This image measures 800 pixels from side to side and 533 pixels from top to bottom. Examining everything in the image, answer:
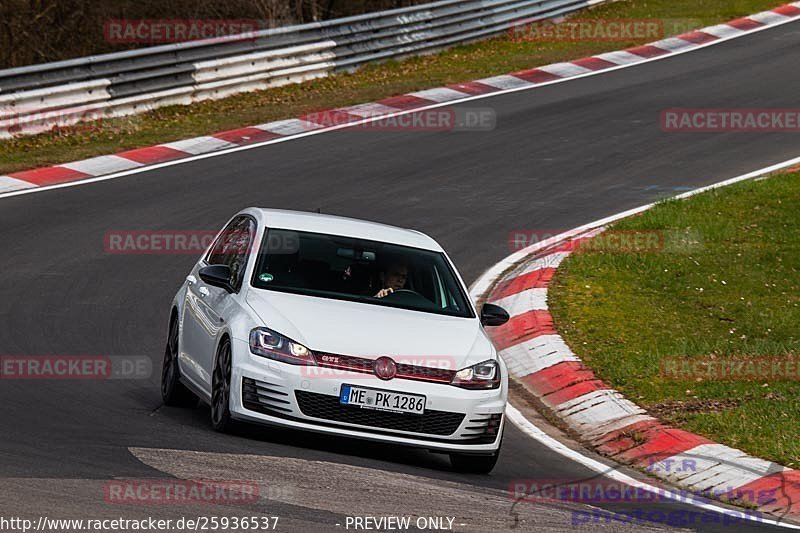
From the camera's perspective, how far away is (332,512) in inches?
274

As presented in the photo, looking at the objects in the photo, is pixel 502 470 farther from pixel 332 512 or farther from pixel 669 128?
pixel 669 128

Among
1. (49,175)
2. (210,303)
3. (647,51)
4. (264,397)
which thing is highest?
(210,303)

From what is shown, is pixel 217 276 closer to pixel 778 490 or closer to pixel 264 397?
pixel 264 397

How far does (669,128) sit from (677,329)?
9596 millimetres

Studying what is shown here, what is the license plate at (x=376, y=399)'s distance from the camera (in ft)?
27.9

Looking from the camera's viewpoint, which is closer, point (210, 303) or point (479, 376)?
point (479, 376)

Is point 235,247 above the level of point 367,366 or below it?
above

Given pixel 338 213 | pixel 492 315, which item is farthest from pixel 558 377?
pixel 338 213

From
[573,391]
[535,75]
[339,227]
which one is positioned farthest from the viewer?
[535,75]

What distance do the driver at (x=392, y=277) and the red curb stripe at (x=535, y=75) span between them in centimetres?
1518

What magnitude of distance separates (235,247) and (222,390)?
5.18 feet

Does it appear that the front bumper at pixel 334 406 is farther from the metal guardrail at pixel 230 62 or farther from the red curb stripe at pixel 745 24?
the red curb stripe at pixel 745 24

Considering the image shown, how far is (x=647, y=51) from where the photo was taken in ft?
89.6

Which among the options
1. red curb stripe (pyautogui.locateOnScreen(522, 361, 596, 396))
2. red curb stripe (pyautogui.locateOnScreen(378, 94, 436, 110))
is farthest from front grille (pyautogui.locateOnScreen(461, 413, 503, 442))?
red curb stripe (pyautogui.locateOnScreen(378, 94, 436, 110))
